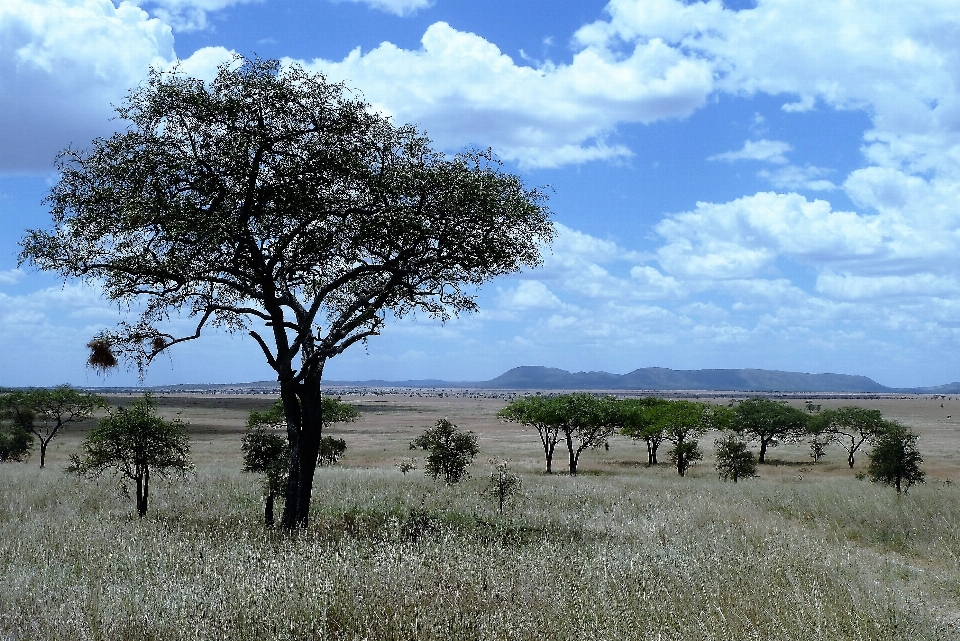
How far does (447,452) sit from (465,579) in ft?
98.5

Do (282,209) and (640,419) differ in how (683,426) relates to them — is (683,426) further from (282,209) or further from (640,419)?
(282,209)

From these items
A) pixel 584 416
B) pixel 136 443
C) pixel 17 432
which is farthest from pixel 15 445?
pixel 584 416

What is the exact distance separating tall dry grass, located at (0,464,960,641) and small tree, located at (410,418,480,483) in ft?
62.3

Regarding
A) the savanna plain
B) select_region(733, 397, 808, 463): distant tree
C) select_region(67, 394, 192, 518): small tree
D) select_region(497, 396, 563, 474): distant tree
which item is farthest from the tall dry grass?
select_region(733, 397, 808, 463): distant tree

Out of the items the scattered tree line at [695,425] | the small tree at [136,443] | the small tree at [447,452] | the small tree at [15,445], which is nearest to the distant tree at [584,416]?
the scattered tree line at [695,425]

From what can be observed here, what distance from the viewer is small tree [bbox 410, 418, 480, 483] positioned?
1518 inches

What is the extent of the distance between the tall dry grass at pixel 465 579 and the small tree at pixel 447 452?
62.3ft

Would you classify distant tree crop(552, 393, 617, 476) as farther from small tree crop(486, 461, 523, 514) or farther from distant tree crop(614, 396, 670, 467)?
small tree crop(486, 461, 523, 514)

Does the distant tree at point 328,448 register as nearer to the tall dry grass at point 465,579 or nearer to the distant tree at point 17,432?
the distant tree at point 17,432

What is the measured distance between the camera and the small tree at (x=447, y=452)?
127 feet

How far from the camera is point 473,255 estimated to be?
17.6m

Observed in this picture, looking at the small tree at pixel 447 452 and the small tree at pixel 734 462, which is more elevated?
the small tree at pixel 447 452

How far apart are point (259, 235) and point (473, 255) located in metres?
5.22

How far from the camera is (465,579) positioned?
951 centimetres
